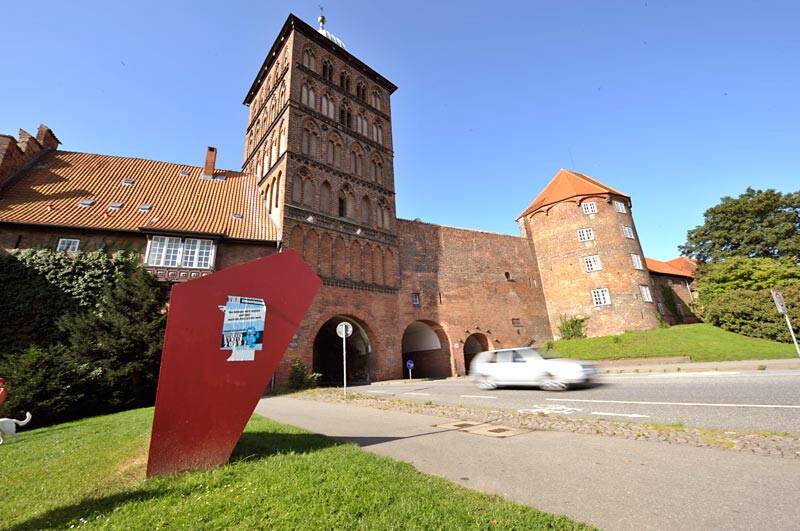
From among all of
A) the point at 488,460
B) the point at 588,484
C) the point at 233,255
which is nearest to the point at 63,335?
the point at 233,255

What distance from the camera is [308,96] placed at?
24547 millimetres

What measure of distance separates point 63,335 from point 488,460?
61.1ft

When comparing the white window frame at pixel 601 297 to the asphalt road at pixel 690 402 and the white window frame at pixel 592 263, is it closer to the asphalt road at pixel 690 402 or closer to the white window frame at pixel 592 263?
the white window frame at pixel 592 263

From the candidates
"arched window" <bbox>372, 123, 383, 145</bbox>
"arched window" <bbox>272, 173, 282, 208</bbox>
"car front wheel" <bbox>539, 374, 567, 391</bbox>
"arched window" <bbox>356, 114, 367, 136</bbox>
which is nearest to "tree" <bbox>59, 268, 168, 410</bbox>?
"arched window" <bbox>272, 173, 282, 208</bbox>

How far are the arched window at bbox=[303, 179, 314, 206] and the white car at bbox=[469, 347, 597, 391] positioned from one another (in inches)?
531

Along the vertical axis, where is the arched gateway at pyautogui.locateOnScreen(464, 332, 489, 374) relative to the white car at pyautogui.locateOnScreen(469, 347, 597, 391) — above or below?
above

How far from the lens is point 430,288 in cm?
2606

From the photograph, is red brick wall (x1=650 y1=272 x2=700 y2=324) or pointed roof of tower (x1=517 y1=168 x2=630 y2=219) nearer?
pointed roof of tower (x1=517 y1=168 x2=630 y2=219)

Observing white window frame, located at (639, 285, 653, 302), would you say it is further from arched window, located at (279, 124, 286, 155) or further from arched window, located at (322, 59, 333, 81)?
arched window, located at (322, 59, 333, 81)

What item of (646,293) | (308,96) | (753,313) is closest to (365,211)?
(308,96)

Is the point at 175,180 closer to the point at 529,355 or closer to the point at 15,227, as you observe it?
the point at 15,227

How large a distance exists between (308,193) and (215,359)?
18457 mm

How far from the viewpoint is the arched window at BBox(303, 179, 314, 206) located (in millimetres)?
21805

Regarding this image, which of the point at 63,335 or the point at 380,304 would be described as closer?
the point at 63,335
